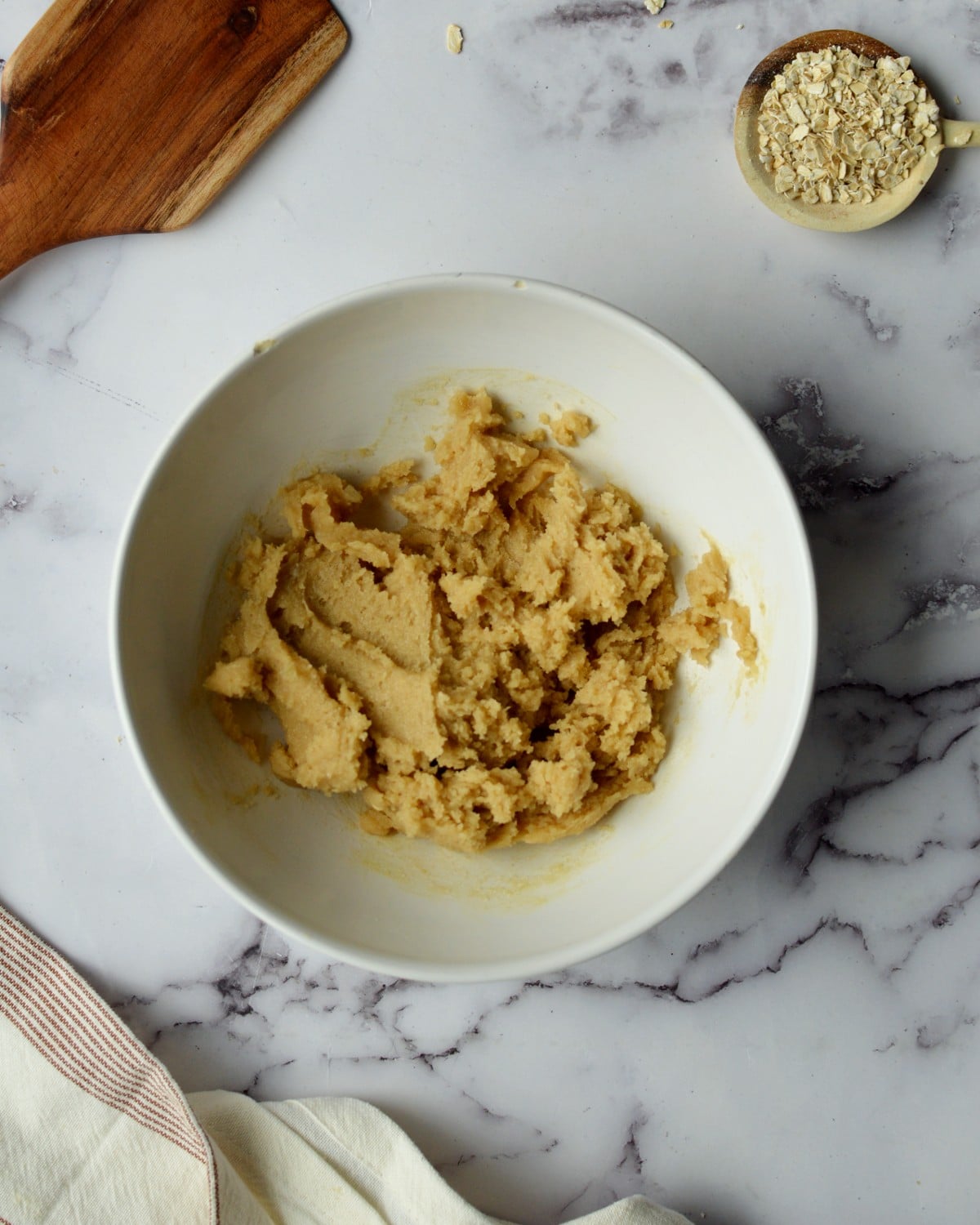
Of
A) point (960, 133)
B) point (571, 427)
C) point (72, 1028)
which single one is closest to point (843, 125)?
point (960, 133)

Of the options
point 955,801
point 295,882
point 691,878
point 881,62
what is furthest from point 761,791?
point 881,62

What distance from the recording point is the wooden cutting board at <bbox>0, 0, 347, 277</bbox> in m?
1.63

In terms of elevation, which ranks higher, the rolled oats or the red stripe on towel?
the rolled oats

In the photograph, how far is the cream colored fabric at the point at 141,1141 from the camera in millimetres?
1673

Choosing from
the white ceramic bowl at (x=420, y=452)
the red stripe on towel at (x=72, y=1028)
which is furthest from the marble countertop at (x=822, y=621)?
the white ceramic bowl at (x=420, y=452)

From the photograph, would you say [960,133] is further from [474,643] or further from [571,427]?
[474,643]

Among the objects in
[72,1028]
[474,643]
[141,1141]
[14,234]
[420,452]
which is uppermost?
[14,234]

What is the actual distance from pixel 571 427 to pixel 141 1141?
4.65ft

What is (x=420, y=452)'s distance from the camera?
5.48 ft

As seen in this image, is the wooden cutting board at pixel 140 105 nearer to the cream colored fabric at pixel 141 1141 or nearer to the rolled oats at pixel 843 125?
the rolled oats at pixel 843 125

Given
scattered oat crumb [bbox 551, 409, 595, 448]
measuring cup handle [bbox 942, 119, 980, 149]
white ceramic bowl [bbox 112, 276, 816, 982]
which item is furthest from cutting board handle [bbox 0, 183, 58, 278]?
measuring cup handle [bbox 942, 119, 980, 149]

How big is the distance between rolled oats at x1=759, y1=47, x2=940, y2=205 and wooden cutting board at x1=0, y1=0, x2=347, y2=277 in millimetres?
754

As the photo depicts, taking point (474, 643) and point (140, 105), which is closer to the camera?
point (474, 643)

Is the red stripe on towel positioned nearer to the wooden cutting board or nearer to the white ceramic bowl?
the white ceramic bowl
